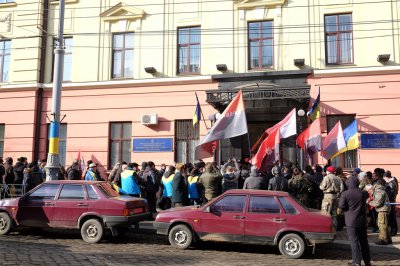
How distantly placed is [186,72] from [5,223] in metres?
9.45

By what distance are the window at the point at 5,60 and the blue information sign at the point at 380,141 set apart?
51.7ft

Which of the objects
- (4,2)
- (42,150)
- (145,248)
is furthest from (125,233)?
(4,2)

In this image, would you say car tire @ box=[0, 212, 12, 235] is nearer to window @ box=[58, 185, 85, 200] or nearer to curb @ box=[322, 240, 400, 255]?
window @ box=[58, 185, 85, 200]

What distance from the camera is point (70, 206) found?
9.62 metres

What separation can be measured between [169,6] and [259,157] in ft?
28.5

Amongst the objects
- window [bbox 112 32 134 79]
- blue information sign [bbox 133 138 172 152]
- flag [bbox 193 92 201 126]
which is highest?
window [bbox 112 32 134 79]

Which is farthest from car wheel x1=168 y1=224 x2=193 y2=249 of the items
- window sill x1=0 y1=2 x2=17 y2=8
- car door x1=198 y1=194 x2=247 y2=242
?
window sill x1=0 y1=2 x2=17 y2=8

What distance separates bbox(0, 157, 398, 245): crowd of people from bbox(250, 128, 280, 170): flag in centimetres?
40

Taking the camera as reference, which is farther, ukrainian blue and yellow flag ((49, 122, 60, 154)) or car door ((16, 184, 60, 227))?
ukrainian blue and yellow flag ((49, 122, 60, 154))

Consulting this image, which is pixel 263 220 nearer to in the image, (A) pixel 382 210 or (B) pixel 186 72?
(A) pixel 382 210

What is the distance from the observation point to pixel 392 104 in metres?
14.6

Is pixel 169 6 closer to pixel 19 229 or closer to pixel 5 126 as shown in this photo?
pixel 5 126

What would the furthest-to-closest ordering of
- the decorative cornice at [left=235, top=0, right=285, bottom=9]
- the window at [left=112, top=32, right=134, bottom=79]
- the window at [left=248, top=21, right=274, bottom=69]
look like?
1. the window at [left=112, top=32, right=134, bottom=79]
2. the window at [left=248, top=21, right=274, bottom=69]
3. the decorative cornice at [left=235, top=0, right=285, bottom=9]

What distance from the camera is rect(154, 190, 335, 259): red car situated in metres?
8.41
